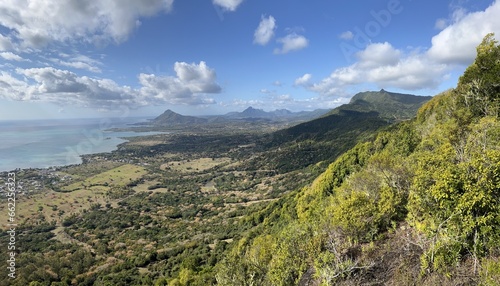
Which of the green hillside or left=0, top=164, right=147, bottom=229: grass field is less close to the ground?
the green hillside

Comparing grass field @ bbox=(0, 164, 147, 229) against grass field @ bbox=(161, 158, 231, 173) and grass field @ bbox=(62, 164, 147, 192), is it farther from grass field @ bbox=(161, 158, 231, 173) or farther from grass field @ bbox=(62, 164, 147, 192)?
grass field @ bbox=(161, 158, 231, 173)

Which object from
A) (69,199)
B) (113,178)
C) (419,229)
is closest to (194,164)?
(113,178)

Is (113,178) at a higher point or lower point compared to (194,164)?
higher

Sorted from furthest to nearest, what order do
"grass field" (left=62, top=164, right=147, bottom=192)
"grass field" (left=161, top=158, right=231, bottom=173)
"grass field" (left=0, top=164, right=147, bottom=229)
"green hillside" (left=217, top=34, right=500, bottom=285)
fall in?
"grass field" (left=161, top=158, right=231, bottom=173)
"grass field" (left=62, top=164, right=147, bottom=192)
"grass field" (left=0, top=164, right=147, bottom=229)
"green hillside" (left=217, top=34, right=500, bottom=285)

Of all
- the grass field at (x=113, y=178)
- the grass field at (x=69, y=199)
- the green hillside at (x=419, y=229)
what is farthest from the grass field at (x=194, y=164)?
the green hillside at (x=419, y=229)

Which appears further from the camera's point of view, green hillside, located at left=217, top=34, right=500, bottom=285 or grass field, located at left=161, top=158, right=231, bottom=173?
grass field, located at left=161, top=158, right=231, bottom=173

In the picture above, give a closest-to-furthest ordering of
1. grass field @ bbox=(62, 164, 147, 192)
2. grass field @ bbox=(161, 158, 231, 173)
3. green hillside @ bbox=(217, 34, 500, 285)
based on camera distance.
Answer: green hillside @ bbox=(217, 34, 500, 285) < grass field @ bbox=(62, 164, 147, 192) < grass field @ bbox=(161, 158, 231, 173)

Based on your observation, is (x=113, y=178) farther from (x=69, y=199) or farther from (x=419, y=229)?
(x=419, y=229)

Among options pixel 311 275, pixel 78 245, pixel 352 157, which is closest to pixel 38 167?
pixel 78 245

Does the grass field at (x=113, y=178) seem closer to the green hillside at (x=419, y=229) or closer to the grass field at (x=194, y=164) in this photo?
the grass field at (x=194, y=164)

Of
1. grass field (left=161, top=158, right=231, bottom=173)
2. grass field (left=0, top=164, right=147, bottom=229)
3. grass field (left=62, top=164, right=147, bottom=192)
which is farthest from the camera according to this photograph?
grass field (left=161, top=158, right=231, bottom=173)

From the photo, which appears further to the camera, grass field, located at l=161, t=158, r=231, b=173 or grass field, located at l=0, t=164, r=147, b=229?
grass field, located at l=161, t=158, r=231, b=173

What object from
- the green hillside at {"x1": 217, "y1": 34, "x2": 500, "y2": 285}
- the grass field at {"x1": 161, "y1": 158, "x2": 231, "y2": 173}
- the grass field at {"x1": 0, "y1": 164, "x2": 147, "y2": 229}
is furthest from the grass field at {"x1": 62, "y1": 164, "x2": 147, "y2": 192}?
the green hillside at {"x1": 217, "y1": 34, "x2": 500, "y2": 285}

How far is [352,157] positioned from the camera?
53.8 meters
